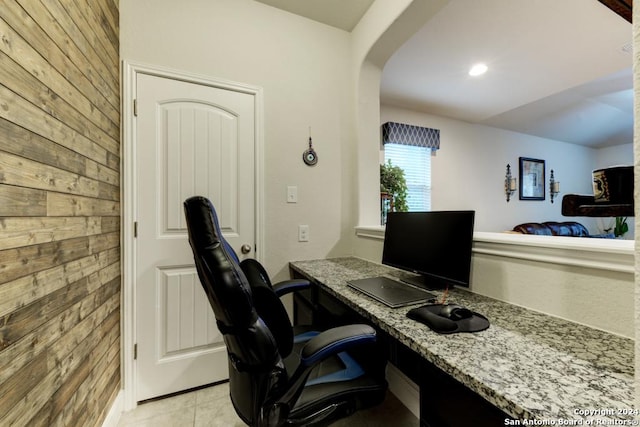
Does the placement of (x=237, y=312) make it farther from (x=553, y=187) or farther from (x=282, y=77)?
(x=553, y=187)

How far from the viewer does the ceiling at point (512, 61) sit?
2008 mm

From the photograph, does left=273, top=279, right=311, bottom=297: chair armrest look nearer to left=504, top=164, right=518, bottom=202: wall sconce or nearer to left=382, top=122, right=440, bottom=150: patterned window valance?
left=382, top=122, right=440, bottom=150: patterned window valance

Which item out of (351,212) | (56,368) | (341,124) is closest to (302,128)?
(341,124)

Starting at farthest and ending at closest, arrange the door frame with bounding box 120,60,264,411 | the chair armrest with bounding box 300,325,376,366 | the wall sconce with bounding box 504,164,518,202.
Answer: the wall sconce with bounding box 504,164,518,202
the door frame with bounding box 120,60,264,411
the chair armrest with bounding box 300,325,376,366

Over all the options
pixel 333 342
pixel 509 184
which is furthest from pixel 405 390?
pixel 509 184

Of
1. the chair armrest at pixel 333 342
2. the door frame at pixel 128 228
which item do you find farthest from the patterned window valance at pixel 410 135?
the chair armrest at pixel 333 342

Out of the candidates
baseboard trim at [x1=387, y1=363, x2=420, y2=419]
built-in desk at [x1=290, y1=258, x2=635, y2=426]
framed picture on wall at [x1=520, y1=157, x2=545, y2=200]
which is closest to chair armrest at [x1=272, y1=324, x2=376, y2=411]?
built-in desk at [x1=290, y1=258, x2=635, y2=426]

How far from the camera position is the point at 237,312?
780 mm

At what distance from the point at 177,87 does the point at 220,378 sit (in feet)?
6.55

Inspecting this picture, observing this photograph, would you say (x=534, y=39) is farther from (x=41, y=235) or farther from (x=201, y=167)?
(x=41, y=235)

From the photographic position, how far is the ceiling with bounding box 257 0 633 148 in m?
2.01

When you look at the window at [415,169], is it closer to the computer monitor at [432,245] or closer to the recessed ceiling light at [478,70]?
the recessed ceiling light at [478,70]

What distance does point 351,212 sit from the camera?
228 centimetres

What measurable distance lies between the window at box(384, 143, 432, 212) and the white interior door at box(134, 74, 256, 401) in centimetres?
242
